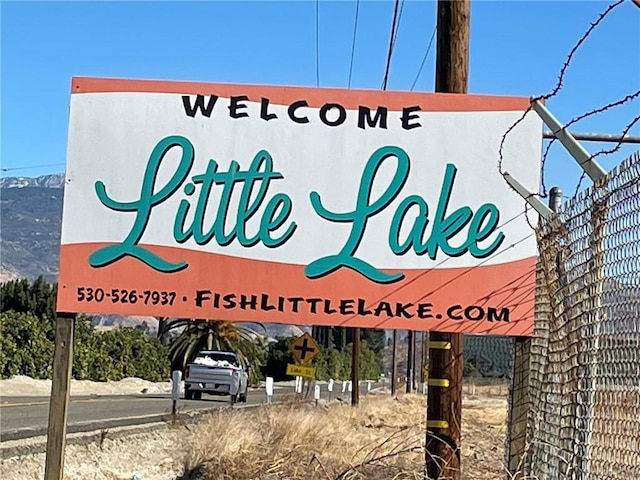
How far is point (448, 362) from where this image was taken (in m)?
6.73

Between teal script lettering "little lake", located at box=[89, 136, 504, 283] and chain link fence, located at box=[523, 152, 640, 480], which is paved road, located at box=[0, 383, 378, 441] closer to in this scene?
teal script lettering "little lake", located at box=[89, 136, 504, 283]

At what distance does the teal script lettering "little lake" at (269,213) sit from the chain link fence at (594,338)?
862 mm

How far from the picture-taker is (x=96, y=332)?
4269cm

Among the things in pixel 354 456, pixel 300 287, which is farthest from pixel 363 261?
pixel 354 456

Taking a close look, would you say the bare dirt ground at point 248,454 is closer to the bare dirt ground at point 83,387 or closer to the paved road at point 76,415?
the paved road at point 76,415

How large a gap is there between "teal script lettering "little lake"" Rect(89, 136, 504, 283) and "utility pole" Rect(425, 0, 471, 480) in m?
0.68

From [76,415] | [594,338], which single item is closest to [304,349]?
[76,415]

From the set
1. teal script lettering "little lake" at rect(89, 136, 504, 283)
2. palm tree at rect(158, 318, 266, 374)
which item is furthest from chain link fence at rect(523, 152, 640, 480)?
palm tree at rect(158, 318, 266, 374)

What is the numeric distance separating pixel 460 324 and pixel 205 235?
6.04 feet

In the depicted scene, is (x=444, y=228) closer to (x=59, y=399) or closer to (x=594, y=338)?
(x=594, y=338)

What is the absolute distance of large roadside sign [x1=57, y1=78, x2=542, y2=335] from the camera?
6391 mm

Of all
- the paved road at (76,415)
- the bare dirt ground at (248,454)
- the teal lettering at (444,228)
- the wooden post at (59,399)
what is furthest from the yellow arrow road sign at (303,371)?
the teal lettering at (444,228)

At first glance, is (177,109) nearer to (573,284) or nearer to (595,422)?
(573,284)

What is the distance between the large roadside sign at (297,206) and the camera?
21.0ft
